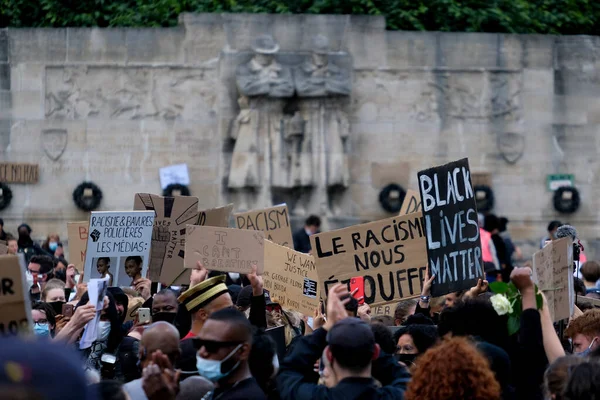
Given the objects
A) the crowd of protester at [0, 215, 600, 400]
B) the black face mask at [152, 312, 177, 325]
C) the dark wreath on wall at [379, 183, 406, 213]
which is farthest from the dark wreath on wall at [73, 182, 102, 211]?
the black face mask at [152, 312, 177, 325]

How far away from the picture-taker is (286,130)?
68.3 feet

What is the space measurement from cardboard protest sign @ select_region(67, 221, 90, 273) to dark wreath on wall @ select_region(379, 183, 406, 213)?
9.52m

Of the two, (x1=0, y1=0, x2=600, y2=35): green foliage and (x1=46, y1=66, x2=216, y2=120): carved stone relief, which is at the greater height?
(x1=0, y1=0, x2=600, y2=35): green foliage

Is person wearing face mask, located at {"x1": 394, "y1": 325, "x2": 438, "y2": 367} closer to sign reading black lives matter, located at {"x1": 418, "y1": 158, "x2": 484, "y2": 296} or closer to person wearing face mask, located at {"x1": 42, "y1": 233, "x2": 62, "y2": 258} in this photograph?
sign reading black lives matter, located at {"x1": 418, "y1": 158, "x2": 484, "y2": 296}

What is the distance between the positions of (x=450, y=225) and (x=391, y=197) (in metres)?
13.0

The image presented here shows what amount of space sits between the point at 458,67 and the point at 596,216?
3476mm

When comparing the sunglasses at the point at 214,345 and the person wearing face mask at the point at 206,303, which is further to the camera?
the person wearing face mask at the point at 206,303

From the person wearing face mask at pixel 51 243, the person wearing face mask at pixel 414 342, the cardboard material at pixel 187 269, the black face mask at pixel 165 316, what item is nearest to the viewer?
the person wearing face mask at pixel 414 342

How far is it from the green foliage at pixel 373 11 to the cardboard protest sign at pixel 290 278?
13.5 m

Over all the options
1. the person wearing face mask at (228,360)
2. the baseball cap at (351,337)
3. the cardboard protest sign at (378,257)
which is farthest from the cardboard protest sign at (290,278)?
the baseball cap at (351,337)

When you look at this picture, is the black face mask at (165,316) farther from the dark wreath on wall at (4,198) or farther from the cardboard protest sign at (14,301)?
the dark wreath on wall at (4,198)

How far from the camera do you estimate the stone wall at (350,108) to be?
68.6 ft

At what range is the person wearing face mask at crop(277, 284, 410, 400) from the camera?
4.88m

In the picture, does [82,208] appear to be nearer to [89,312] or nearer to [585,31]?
[585,31]
